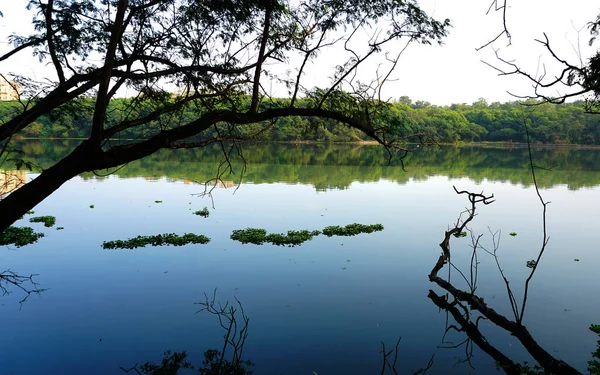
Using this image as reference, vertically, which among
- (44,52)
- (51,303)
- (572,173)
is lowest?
(51,303)

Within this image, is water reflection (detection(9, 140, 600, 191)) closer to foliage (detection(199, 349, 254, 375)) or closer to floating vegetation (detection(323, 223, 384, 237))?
floating vegetation (detection(323, 223, 384, 237))

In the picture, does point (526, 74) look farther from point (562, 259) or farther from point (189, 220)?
point (189, 220)

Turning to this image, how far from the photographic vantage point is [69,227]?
664 inches

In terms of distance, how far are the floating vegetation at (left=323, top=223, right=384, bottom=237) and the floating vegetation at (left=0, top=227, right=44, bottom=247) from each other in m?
9.91

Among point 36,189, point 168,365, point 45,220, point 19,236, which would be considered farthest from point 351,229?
point 36,189

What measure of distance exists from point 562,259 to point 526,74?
1221 cm

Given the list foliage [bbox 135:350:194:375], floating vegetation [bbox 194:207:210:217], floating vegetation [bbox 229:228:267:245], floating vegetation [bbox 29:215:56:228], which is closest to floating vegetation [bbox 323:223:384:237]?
floating vegetation [bbox 229:228:267:245]

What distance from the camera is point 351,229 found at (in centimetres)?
1691

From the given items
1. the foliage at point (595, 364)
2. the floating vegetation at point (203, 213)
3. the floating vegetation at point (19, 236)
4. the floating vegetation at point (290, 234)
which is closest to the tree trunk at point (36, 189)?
the foliage at point (595, 364)

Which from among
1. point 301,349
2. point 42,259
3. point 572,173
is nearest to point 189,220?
point 42,259

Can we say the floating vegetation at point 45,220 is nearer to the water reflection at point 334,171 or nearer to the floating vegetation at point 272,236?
the floating vegetation at point 272,236

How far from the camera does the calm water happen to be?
7891mm

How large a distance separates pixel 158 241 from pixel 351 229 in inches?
275

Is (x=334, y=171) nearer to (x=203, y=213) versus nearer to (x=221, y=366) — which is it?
(x=203, y=213)
